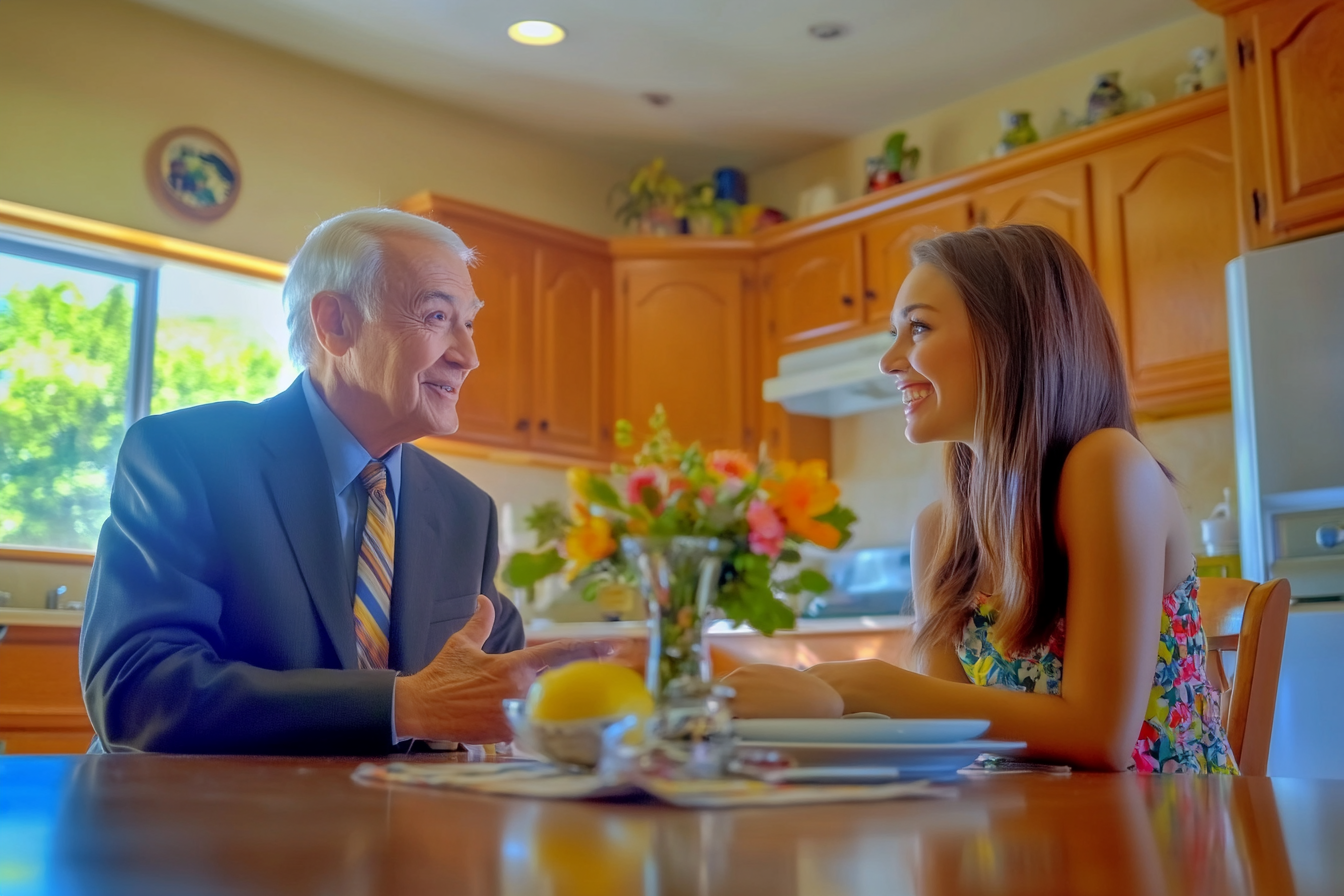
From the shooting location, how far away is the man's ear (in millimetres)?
1835

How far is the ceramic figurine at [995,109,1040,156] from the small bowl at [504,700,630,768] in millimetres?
3787

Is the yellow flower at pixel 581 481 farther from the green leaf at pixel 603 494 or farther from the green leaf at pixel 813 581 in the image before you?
the green leaf at pixel 813 581

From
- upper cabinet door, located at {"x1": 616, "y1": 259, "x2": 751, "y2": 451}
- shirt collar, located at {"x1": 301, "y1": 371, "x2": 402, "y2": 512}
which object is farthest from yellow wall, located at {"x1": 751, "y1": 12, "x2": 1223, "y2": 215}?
shirt collar, located at {"x1": 301, "y1": 371, "x2": 402, "y2": 512}

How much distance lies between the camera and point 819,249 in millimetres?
4680

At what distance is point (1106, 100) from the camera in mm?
3992

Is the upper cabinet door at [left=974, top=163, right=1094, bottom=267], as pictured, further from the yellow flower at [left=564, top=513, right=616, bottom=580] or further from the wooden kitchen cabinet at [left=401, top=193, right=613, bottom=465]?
the yellow flower at [left=564, top=513, right=616, bottom=580]

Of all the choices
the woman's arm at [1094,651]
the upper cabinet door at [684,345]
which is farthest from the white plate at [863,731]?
the upper cabinet door at [684,345]

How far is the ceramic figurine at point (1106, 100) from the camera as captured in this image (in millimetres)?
3990

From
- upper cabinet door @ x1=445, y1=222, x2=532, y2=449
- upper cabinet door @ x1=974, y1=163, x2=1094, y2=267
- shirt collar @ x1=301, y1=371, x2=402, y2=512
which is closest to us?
shirt collar @ x1=301, y1=371, x2=402, y2=512

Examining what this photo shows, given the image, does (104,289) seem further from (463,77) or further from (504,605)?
(504,605)

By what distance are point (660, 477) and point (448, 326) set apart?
1.23m

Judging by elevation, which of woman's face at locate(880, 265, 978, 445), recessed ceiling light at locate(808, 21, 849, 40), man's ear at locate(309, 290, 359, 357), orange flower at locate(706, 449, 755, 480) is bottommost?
orange flower at locate(706, 449, 755, 480)

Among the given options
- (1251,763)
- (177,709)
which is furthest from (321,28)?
(1251,763)

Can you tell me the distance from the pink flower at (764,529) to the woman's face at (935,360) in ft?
2.80
